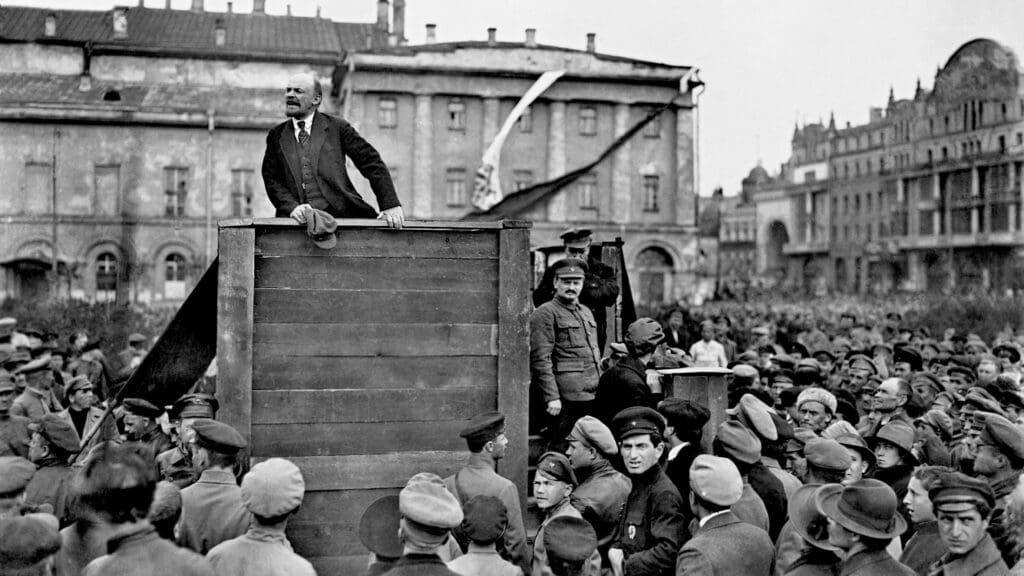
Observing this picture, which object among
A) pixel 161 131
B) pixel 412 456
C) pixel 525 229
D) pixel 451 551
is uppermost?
pixel 161 131

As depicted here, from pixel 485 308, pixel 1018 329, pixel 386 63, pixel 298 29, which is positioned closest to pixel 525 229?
pixel 485 308

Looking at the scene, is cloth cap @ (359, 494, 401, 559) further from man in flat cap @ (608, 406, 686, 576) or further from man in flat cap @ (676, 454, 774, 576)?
man in flat cap @ (676, 454, 774, 576)

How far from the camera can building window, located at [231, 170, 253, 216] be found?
1797 inches

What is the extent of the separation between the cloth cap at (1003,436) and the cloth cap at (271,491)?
12.9 feet

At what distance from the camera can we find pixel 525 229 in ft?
20.6

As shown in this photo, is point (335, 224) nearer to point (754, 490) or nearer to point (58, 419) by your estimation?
point (58, 419)

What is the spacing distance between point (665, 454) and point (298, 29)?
175 feet

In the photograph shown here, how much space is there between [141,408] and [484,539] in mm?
3337

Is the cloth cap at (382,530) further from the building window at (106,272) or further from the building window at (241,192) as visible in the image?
the building window at (106,272)

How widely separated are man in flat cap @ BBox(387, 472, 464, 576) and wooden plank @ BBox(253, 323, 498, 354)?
66.1 inches

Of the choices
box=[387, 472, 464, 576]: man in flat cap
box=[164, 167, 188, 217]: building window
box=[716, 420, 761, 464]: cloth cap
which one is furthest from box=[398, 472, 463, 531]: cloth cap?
box=[164, 167, 188, 217]: building window

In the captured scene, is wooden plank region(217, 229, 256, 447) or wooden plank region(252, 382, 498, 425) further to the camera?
wooden plank region(252, 382, 498, 425)

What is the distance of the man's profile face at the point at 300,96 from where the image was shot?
A: 6520mm

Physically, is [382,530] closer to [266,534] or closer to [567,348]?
[266,534]
